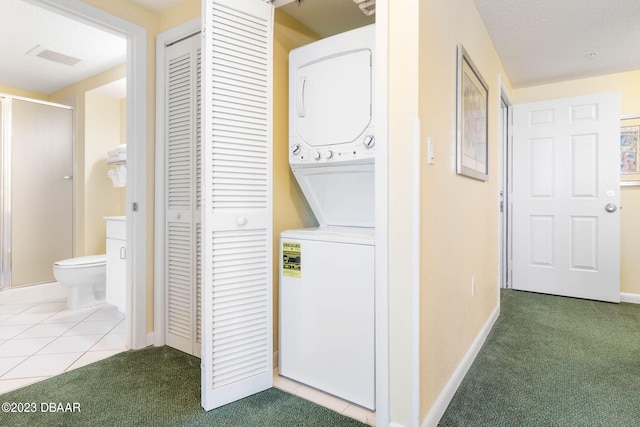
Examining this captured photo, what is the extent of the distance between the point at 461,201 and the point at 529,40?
168 cm

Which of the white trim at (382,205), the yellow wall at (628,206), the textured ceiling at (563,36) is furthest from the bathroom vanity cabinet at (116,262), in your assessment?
the yellow wall at (628,206)

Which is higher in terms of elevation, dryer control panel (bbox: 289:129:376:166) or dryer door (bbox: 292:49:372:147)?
dryer door (bbox: 292:49:372:147)

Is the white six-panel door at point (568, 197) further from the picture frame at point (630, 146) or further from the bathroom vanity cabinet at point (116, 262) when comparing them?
the bathroom vanity cabinet at point (116, 262)

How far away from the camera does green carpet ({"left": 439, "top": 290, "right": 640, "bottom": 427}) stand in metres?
1.58

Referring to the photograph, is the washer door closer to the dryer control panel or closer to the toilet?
the dryer control panel

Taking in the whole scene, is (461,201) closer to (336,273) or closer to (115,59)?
(336,273)

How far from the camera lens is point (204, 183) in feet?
5.35

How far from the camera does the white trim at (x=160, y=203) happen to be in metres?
2.34

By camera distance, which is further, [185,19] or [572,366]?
[185,19]

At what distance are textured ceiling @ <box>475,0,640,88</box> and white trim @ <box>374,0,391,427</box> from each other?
4.00 ft

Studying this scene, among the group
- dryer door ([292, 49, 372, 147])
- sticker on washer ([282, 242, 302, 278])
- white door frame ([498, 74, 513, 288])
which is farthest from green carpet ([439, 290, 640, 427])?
dryer door ([292, 49, 372, 147])

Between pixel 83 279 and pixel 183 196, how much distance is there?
165 centimetres

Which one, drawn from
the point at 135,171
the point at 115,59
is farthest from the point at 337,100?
the point at 115,59

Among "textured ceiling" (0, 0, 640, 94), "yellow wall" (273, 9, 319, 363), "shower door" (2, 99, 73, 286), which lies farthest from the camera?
"shower door" (2, 99, 73, 286)
